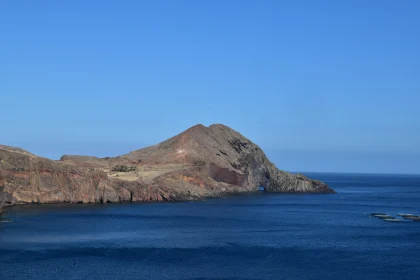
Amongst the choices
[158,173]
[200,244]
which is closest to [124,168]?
[158,173]

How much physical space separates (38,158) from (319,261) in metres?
78.2

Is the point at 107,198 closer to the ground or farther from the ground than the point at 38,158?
closer to the ground

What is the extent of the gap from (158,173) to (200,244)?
72372 mm

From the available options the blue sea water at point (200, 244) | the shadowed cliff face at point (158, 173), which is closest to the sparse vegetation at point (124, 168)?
the shadowed cliff face at point (158, 173)

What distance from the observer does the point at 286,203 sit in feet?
495

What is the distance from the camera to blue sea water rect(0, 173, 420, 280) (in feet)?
213

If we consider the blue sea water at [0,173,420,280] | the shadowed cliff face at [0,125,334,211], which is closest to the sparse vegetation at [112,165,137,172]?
the shadowed cliff face at [0,125,334,211]

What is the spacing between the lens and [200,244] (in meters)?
81.8

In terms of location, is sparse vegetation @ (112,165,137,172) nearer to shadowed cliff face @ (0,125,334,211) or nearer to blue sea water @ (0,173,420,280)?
shadowed cliff face @ (0,125,334,211)

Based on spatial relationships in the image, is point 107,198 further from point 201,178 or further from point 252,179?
point 252,179

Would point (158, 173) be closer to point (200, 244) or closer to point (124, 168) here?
point (124, 168)

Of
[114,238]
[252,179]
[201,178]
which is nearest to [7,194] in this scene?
[114,238]

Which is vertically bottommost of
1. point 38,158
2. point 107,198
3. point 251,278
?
point 251,278

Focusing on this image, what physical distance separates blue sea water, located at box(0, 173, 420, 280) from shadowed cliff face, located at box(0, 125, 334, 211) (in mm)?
7419
